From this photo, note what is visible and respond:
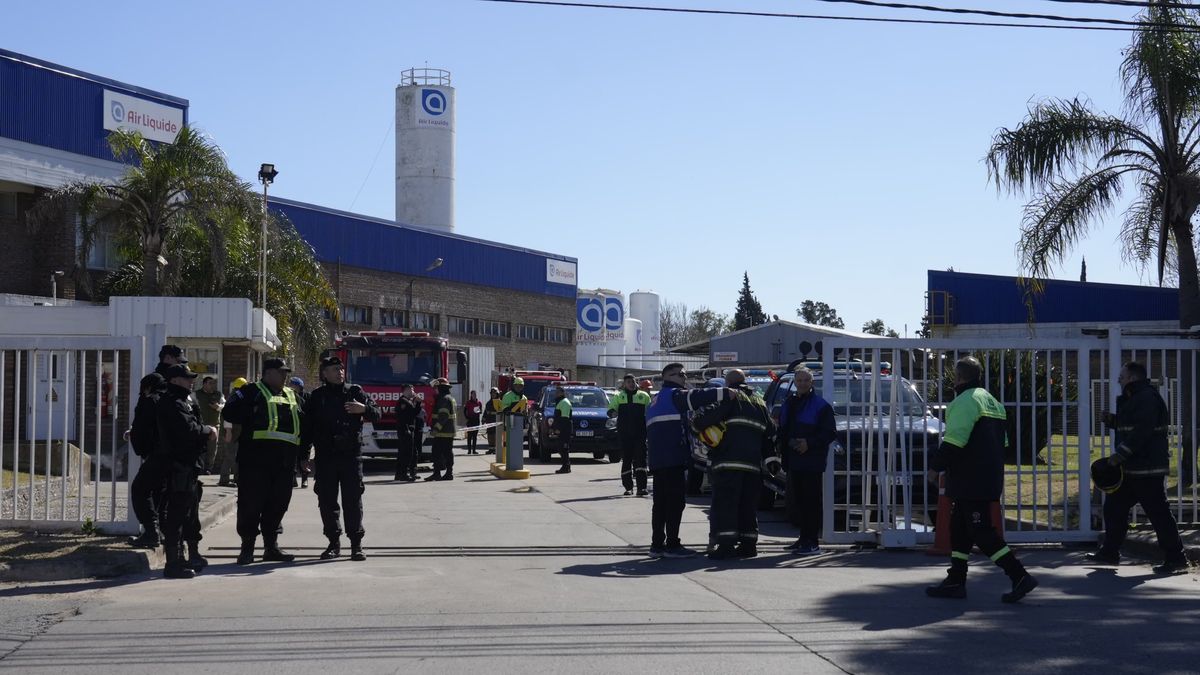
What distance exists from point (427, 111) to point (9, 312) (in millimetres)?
44548

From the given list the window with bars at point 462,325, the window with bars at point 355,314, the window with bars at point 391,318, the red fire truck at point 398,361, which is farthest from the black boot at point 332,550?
the window with bars at point 462,325

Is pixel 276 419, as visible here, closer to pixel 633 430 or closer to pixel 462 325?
pixel 633 430

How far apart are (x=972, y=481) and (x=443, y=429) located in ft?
45.7

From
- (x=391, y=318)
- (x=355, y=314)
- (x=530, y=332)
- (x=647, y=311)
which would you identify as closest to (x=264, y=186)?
(x=355, y=314)

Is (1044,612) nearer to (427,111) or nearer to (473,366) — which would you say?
(473,366)

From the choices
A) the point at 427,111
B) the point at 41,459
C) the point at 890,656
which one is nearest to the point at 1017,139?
the point at 890,656

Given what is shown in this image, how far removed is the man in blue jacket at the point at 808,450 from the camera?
12.3 meters

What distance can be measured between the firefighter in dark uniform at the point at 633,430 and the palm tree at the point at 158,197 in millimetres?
12542

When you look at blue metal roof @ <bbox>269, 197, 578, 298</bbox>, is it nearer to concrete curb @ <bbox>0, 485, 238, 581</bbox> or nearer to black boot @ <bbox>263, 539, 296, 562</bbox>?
black boot @ <bbox>263, 539, 296, 562</bbox>

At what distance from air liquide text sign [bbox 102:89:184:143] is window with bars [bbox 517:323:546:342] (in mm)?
29608

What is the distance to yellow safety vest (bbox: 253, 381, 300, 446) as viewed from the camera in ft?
37.4

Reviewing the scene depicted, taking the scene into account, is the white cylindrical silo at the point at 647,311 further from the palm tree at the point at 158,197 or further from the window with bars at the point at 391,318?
the palm tree at the point at 158,197

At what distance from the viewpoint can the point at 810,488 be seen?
1237 centimetres

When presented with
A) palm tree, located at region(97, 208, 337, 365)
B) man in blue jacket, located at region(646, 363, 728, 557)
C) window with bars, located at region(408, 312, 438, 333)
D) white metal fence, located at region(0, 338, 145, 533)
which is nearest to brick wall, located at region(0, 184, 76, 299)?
palm tree, located at region(97, 208, 337, 365)
